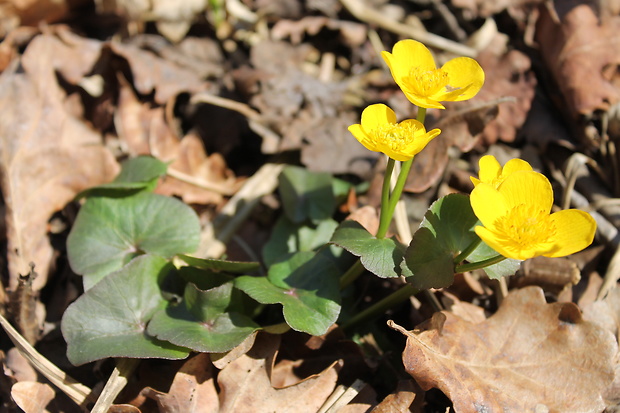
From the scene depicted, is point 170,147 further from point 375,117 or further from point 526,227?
point 526,227

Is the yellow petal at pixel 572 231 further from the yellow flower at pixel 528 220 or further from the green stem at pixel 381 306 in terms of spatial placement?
the green stem at pixel 381 306

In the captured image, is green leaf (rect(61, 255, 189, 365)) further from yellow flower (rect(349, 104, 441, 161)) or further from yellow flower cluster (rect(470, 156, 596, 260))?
yellow flower cluster (rect(470, 156, 596, 260))

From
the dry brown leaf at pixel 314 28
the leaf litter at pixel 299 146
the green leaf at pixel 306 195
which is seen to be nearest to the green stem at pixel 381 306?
the leaf litter at pixel 299 146

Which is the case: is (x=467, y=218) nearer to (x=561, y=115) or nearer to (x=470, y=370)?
Result: (x=470, y=370)

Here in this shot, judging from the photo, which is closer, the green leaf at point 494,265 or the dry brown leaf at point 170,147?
the green leaf at point 494,265

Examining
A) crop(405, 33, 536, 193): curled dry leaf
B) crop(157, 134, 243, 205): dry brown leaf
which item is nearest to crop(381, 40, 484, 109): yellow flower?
crop(405, 33, 536, 193): curled dry leaf

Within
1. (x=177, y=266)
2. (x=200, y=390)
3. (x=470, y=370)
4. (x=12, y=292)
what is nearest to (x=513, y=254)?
(x=470, y=370)
